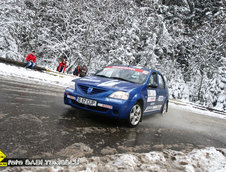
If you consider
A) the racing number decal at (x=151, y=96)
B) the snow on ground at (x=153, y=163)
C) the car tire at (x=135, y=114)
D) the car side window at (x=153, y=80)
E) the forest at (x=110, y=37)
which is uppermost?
the forest at (x=110, y=37)

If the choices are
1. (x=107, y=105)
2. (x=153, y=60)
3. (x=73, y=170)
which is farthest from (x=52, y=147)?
(x=153, y=60)

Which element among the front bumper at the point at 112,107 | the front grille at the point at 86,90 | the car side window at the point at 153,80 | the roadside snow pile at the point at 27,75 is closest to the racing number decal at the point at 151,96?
the car side window at the point at 153,80

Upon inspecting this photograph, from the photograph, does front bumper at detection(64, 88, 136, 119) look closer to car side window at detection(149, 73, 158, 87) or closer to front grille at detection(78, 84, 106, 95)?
front grille at detection(78, 84, 106, 95)

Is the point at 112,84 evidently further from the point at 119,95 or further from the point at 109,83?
the point at 119,95

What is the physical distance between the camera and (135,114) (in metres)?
4.86

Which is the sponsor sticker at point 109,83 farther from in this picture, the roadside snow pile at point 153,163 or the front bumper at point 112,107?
the roadside snow pile at point 153,163

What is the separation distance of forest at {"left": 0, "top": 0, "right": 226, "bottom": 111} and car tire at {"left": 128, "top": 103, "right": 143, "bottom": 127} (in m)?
16.1

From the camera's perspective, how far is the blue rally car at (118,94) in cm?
440

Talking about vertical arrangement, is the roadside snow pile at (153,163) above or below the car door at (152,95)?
below

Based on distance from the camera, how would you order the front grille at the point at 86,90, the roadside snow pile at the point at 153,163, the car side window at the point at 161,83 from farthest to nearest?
1. the car side window at the point at 161,83
2. the front grille at the point at 86,90
3. the roadside snow pile at the point at 153,163

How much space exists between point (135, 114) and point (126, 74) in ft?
4.30

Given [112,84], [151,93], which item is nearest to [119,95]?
[112,84]

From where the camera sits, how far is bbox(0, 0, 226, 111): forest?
67.4ft

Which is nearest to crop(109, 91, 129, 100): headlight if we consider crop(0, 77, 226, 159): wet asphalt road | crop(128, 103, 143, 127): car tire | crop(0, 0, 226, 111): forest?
crop(128, 103, 143, 127): car tire
